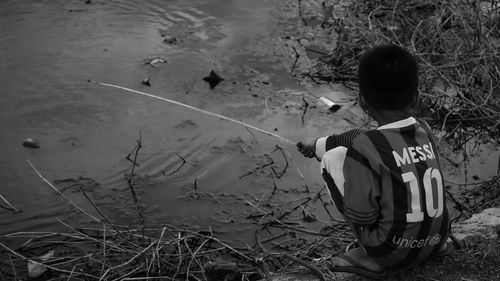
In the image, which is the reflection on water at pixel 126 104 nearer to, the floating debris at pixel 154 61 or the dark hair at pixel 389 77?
the floating debris at pixel 154 61

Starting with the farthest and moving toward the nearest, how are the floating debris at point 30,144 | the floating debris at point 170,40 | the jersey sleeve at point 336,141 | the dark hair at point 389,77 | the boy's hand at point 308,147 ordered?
1. the floating debris at point 170,40
2. the floating debris at point 30,144
3. the boy's hand at point 308,147
4. the jersey sleeve at point 336,141
5. the dark hair at point 389,77

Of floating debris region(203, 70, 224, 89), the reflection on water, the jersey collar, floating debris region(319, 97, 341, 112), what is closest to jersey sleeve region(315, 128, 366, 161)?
the jersey collar

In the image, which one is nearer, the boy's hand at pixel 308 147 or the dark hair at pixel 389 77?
the dark hair at pixel 389 77

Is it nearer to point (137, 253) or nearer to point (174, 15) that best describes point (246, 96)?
point (174, 15)

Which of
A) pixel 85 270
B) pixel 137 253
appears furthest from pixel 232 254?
pixel 85 270

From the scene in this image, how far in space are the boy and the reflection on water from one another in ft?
3.73

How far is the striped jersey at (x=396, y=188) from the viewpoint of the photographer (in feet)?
6.11

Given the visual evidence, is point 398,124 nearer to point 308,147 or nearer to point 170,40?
point 308,147

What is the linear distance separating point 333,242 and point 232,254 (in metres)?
0.45

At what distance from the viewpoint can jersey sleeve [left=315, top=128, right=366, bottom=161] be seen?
81.6 inches

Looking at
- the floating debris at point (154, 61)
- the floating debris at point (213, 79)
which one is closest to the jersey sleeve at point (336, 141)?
the floating debris at point (213, 79)

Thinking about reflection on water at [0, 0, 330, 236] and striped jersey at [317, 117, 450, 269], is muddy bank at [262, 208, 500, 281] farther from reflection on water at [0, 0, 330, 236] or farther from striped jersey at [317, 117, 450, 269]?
reflection on water at [0, 0, 330, 236]

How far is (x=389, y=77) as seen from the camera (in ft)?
6.08

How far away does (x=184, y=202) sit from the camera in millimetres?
3014
